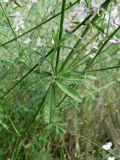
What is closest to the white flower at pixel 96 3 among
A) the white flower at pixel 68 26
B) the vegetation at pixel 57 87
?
the vegetation at pixel 57 87

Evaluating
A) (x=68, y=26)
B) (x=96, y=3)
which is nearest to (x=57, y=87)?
(x=68, y=26)

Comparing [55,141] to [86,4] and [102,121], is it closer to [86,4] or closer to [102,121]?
[102,121]

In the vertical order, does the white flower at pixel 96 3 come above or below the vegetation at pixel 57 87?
above

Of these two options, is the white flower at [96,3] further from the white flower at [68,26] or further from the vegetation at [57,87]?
the white flower at [68,26]

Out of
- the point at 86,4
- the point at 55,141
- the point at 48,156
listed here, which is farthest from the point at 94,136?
the point at 86,4

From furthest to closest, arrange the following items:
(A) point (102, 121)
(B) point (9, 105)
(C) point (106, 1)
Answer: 1. (A) point (102, 121)
2. (B) point (9, 105)
3. (C) point (106, 1)

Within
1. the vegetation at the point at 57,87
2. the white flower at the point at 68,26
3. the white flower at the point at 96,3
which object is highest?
the white flower at the point at 96,3

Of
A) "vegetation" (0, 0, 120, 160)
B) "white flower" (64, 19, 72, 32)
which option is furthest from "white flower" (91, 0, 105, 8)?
"white flower" (64, 19, 72, 32)

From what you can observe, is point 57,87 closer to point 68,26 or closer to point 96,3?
point 68,26
